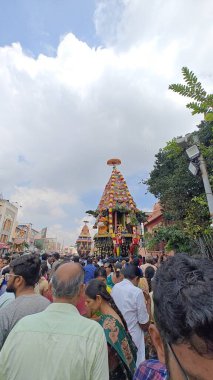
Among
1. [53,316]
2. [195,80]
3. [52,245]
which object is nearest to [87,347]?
[53,316]

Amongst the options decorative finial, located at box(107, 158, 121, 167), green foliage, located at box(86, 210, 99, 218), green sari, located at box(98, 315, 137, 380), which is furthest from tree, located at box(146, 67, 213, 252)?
decorative finial, located at box(107, 158, 121, 167)

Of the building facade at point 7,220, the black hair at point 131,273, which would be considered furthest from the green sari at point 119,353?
the building facade at point 7,220

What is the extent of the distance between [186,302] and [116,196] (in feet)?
64.8

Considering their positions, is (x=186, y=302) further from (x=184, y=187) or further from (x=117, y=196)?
(x=117, y=196)

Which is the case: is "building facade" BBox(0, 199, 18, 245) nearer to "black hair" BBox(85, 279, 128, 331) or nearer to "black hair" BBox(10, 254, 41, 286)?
"black hair" BBox(10, 254, 41, 286)

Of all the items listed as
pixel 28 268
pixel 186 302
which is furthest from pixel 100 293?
pixel 186 302

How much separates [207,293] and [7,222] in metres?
47.3

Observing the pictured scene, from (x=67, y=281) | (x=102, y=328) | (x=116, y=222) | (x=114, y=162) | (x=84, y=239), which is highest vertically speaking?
(x=114, y=162)

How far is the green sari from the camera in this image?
206 cm

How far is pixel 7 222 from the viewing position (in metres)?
43.7

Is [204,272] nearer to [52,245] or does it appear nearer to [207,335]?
[207,335]

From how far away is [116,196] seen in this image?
67.6 ft

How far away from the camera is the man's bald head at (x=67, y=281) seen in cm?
182

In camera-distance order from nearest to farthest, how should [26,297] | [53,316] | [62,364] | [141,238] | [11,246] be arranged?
[62,364] → [53,316] → [26,297] → [141,238] → [11,246]
